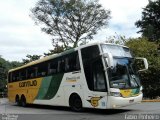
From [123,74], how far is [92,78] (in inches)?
58.6

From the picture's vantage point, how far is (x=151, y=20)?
187ft

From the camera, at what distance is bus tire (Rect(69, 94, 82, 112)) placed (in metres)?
18.9

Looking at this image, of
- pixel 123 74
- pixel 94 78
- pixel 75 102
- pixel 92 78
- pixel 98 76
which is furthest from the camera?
pixel 75 102

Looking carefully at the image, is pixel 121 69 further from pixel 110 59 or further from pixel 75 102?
pixel 75 102

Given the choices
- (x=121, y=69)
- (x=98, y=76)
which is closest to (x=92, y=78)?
(x=98, y=76)

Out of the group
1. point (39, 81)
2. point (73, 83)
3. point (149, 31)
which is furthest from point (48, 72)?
point (149, 31)

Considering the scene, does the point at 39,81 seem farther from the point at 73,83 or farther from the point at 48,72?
the point at 73,83

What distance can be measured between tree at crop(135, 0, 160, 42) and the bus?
3405cm

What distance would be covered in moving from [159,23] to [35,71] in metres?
36.1

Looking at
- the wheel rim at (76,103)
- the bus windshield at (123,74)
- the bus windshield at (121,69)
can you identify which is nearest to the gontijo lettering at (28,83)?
the wheel rim at (76,103)

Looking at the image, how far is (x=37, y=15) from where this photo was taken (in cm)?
5291

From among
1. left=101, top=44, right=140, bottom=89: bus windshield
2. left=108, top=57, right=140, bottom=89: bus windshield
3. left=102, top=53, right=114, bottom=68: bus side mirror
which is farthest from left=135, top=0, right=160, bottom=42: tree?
left=102, top=53, right=114, bottom=68: bus side mirror

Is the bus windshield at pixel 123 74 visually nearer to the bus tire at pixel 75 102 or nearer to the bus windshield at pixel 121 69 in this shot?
the bus windshield at pixel 121 69

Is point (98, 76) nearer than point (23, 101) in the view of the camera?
Yes
